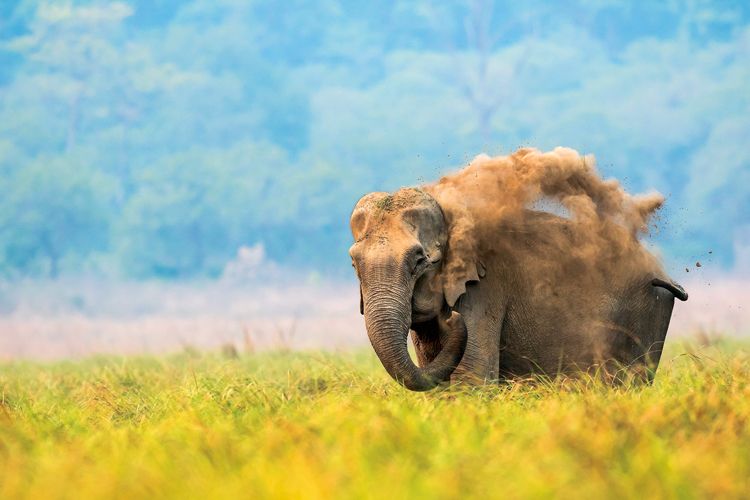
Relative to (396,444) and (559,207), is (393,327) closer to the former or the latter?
(396,444)

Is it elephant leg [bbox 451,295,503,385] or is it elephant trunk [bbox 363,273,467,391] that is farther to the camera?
elephant leg [bbox 451,295,503,385]

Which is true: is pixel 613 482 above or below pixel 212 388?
above

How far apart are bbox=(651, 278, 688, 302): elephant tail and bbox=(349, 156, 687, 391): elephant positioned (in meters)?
0.01

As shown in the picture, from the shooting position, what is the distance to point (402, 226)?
8.73m

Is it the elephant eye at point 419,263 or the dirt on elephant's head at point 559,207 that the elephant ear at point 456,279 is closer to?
the dirt on elephant's head at point 559,207

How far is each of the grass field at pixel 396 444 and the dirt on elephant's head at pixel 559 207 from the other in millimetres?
1162

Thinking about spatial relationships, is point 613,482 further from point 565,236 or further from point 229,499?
point 565,236

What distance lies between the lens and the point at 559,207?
10164 mm

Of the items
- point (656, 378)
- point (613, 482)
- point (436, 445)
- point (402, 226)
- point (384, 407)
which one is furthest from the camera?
point (656, 378)

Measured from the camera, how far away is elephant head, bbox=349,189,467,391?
28.1 ft

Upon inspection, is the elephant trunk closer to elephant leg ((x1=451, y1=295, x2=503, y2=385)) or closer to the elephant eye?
the elephant eye

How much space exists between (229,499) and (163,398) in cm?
535

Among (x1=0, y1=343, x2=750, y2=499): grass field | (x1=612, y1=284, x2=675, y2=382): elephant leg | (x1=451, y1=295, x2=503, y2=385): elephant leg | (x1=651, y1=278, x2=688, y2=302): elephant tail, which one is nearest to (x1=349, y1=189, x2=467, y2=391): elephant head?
(x1=451, y1=295, x2=503, y2=385): elephant leg

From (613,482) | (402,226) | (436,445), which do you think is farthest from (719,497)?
(402,226)
